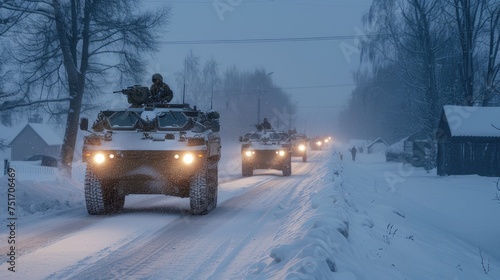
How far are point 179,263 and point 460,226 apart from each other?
12337mm

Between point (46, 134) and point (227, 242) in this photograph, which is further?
point (46, 134)

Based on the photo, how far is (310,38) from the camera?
3541 cm

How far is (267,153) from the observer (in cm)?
2391

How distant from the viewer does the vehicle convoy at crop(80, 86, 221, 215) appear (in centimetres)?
987

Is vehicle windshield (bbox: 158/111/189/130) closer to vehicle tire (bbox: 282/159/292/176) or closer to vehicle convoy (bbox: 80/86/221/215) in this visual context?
vehicle convoy (bbox: 80/86/221/215)

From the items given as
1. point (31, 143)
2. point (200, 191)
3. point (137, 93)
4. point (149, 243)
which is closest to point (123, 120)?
point (137, 93)

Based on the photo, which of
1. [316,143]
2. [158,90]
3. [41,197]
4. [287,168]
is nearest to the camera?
[158,90]

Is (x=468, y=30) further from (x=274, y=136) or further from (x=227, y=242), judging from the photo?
(x=227, y=242)

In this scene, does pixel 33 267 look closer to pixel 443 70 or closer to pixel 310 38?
pixel 310 38

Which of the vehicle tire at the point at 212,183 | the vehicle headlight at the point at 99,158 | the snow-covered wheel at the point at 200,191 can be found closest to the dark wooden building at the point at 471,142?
the vehicle tire at the point at 212,183

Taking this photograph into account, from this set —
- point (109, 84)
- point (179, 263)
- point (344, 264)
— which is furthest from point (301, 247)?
point (109, 84)

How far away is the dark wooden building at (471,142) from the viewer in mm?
32719

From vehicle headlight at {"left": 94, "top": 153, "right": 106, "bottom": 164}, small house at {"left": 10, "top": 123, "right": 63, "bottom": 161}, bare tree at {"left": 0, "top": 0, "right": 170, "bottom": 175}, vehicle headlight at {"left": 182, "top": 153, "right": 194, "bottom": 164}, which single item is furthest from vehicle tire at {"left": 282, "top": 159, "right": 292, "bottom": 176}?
small house at {"left": 10, "top": 123, "right": 63, "bottom": 161}

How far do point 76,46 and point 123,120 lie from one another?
36.4 ft
